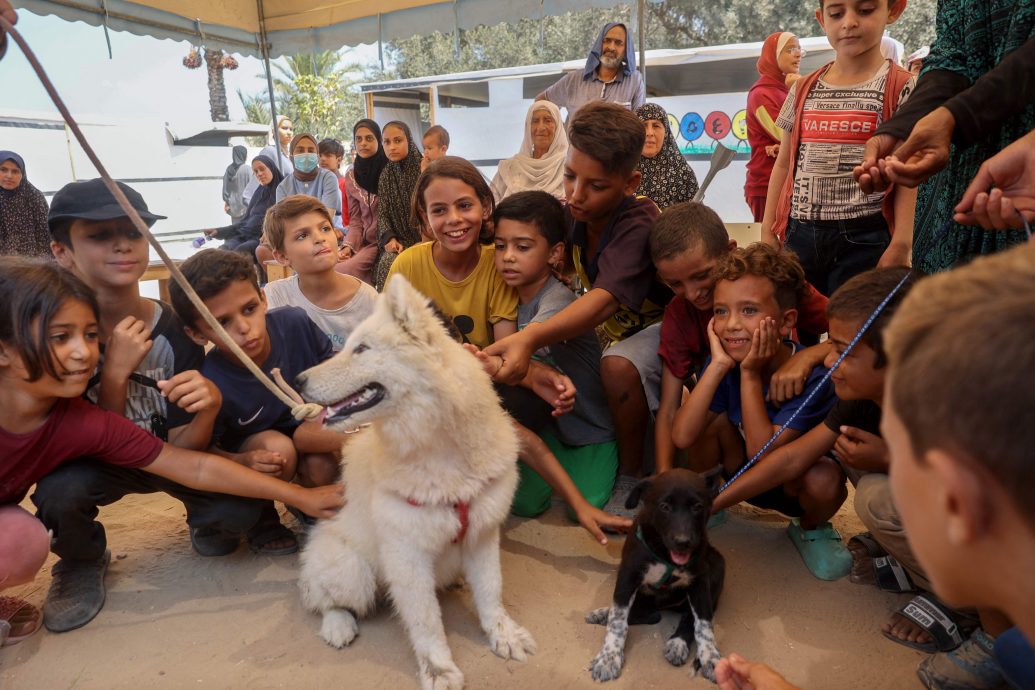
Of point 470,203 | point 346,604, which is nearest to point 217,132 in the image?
point 470,203

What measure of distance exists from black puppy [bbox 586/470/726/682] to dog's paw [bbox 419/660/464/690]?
43cm

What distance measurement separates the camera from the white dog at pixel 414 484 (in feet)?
6.05

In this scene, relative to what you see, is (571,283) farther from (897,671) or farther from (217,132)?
(217,132)

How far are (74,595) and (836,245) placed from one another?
3.58 meters

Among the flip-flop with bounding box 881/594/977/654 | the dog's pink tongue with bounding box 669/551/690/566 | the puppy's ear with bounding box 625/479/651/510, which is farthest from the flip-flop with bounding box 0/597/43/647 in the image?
the flip-flop with bounding box 881/594/977/654

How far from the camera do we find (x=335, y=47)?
19.8 ft

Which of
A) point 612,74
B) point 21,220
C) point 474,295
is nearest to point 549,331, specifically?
point 474,295

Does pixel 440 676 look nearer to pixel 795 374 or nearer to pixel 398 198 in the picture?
pixel 795 374

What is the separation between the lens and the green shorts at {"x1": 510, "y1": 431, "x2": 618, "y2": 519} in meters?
Result: 2.97

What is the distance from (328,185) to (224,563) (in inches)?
235

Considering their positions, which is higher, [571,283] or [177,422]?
[571,283]

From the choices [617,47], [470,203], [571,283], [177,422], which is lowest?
[177,422]

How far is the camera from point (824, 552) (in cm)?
241

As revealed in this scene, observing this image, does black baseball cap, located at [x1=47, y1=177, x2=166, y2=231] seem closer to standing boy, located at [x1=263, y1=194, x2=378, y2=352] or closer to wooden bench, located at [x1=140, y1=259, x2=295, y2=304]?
standing boy, located at [x1=263, y1=194, x2=378, y2=352]
